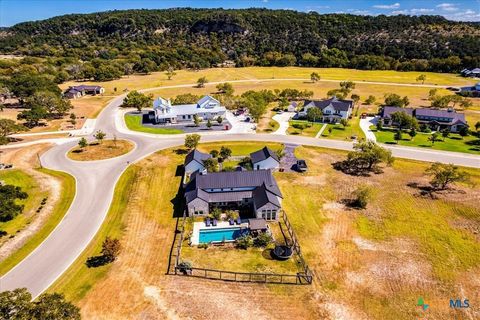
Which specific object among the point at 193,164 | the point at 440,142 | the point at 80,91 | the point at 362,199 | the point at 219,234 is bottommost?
the point at 219,234

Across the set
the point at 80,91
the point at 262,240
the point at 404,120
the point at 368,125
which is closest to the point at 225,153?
the point at 262,240

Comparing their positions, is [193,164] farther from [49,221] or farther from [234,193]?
[49,221]

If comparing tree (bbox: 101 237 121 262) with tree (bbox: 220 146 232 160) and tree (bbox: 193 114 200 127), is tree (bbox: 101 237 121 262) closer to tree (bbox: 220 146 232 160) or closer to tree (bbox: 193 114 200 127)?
tree (bbox: 220 146 232 160)

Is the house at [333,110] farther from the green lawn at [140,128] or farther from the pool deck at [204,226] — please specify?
the pool deck at [204,226]

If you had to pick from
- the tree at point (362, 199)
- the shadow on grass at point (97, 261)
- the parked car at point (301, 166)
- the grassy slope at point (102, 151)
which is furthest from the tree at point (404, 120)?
the shadow on grass at point (97, 261)

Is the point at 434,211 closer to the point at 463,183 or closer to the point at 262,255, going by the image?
the point at 463,183

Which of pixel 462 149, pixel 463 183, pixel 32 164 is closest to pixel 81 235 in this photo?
pixel 32 164
